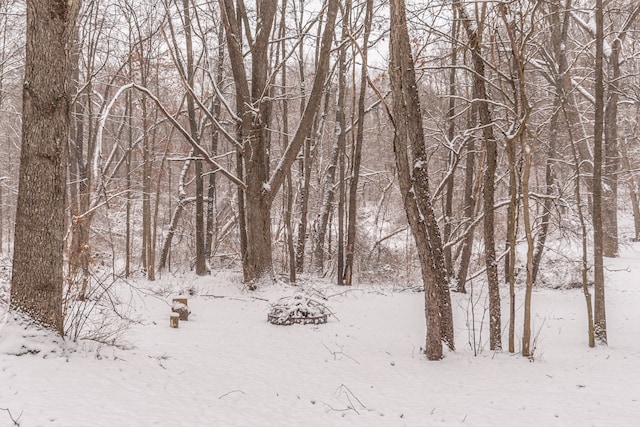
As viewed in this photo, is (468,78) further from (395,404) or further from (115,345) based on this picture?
(115,345)

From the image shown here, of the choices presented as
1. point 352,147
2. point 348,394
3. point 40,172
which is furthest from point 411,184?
point 352,147

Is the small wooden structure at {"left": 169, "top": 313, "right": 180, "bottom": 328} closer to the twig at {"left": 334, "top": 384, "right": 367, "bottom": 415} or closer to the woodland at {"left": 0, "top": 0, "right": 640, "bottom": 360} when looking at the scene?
the woodland at {"left": 0, "top": 0, "right": 640, "bottom": 360}

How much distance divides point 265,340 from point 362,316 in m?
2.90

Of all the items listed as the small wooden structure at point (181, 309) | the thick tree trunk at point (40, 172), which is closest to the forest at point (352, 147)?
the thick tree trunk at point (40, 172)

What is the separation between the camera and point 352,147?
14.6 m

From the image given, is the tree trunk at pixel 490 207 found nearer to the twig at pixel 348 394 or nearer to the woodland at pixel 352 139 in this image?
the woodland at pixel 352 139

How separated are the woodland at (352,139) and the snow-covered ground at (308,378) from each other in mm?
544

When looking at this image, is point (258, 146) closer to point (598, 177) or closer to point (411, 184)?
point (411, 184)

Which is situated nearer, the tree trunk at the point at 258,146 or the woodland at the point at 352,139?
the woodland at the point at 352,139

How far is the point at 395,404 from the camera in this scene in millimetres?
5145

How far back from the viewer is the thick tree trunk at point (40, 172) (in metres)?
4.75

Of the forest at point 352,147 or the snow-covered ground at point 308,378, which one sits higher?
the forest at point 352,147

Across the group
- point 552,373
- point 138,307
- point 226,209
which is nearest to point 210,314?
point 138,307

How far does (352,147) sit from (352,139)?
3.89ft
